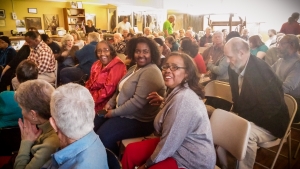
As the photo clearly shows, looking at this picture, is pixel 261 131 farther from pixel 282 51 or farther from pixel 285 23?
pixel 285 23

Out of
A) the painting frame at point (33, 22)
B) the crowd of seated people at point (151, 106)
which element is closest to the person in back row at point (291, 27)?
the crowd of seated people at point (151, 106)

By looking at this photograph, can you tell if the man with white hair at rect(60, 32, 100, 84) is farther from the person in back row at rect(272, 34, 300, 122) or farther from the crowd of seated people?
the person in back row at rect(272, 34, 300, 122)

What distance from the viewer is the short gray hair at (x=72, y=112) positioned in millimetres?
1021

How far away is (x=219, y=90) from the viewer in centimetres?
256

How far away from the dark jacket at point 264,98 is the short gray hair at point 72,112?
4.73 ft

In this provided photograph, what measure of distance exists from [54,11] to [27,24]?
3.88 feet

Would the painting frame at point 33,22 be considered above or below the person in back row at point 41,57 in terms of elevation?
above

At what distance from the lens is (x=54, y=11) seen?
905 cm

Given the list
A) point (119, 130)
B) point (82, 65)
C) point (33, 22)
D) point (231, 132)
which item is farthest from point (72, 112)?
point (33, 22)

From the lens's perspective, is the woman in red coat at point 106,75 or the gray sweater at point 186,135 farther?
the woman in red coat at point 106,75

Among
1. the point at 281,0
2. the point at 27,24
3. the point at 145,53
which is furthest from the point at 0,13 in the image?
the point at 281,0

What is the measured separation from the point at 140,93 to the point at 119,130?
38cm

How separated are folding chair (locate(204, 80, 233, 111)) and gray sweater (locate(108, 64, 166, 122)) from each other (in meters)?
0.76

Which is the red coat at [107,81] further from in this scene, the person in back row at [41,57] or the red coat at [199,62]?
the person in back row at [41,57]
